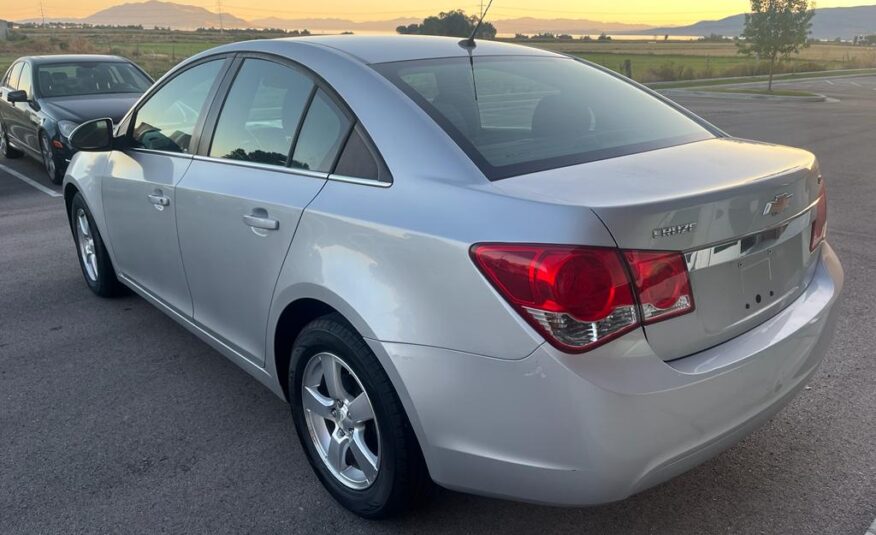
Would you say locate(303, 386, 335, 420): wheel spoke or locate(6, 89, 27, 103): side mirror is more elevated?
locate(6, 89, 27, 103): side mirror

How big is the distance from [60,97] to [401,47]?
8194mm

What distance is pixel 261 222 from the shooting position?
9.16 ft

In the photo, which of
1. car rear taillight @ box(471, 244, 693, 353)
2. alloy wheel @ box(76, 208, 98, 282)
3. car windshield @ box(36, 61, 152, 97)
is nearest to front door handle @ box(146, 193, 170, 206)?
alloy wheel @ box(76, 208, 98, 282)

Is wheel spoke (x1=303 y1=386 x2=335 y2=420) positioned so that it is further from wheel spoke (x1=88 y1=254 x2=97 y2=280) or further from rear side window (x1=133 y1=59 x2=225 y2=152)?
wheel spoke (x1=88 y1=254 x2=97 y2=280)

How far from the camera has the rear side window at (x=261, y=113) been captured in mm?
2922

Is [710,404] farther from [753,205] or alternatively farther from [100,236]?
[100,236]

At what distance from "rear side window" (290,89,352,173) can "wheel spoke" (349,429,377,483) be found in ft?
3.17

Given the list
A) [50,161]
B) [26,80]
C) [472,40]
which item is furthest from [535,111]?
[26,80]

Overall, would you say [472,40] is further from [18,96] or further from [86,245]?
[18,96]

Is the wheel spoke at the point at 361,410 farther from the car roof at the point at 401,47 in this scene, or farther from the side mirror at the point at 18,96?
the side mirror at the point at 18,96

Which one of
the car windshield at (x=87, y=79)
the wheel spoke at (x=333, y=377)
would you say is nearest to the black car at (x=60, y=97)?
the car windshield at (x=87, y=79)

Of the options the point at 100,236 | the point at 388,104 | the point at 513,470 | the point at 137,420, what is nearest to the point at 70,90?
the point at 100,236

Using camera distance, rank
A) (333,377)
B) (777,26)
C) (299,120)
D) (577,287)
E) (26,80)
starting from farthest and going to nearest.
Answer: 1. (777,26)
2. (26,80)
3. (299,120)
4. (333,377)
5. (577,287)

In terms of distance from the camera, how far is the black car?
9.02 metres
